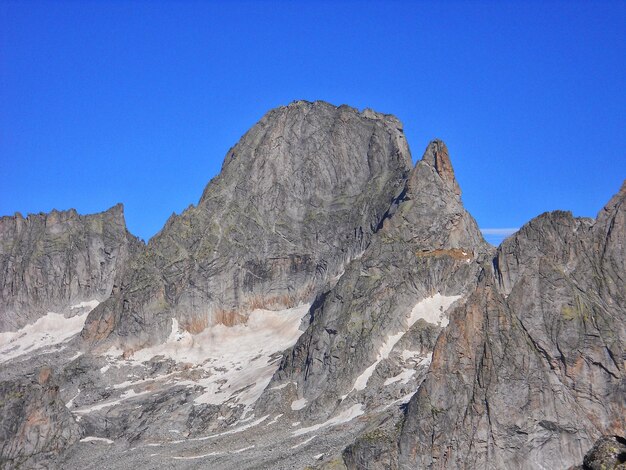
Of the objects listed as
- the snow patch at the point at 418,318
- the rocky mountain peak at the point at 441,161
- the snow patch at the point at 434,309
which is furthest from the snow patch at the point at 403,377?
the rocky mountain peak at the point at 441,161

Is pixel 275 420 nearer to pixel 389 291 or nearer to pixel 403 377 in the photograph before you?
pixel 403 377

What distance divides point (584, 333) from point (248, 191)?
338 feet

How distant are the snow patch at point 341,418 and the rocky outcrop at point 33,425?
36.3 metres

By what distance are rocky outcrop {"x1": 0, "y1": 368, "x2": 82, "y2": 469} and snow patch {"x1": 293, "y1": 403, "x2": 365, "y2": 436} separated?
119ft

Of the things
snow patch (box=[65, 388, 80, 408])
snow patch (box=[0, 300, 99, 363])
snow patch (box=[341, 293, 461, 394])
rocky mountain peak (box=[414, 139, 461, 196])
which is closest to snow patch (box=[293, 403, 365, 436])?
snow patch (box=[341, 293, 461, 394])

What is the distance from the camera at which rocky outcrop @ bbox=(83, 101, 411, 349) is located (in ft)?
586

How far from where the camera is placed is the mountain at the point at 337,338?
94250 mm

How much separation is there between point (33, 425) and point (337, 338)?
144 ft

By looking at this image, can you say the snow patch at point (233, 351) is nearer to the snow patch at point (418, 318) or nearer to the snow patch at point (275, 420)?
the snow patch at point (275, 420)

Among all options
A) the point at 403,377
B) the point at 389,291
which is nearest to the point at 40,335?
the point at 389,291

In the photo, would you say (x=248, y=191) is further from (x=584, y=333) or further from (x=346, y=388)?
(x=584, y=333)

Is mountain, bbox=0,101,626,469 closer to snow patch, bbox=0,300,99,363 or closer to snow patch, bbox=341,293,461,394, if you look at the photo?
snow patch, bbox=341,293,461,394

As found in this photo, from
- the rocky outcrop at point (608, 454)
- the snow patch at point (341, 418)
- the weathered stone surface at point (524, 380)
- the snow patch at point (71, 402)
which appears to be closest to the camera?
the rocky outcrop at point (608, 454)

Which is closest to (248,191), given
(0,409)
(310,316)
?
(310,316)
